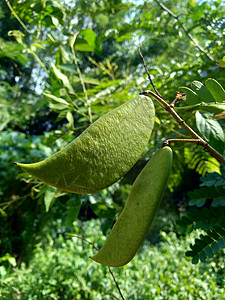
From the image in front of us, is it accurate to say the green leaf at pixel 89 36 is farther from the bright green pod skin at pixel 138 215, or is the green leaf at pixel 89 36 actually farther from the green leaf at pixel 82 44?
the bright green pod skin at pixel 138 215

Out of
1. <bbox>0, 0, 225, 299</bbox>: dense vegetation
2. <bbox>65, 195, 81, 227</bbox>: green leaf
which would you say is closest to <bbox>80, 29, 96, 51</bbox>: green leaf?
<bbox>0, 0, 225, 299</bbox>: dense vegetation

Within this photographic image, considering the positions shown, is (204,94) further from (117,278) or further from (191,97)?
(117,278)

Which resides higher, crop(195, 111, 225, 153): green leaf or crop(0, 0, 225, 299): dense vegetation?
crop(195, 111, 225, 153): green leaf

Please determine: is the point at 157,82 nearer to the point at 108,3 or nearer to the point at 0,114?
the point at 108,3

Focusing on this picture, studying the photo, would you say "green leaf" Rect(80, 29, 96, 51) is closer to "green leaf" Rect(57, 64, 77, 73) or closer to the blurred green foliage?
"green leaf" Rect(57, 64, 77, 73)

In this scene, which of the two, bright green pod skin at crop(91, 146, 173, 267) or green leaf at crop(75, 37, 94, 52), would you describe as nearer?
bright green pod skin at crop(91, 146, 173, 267)

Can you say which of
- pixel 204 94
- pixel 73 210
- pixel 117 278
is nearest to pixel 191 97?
pixel 204 94
